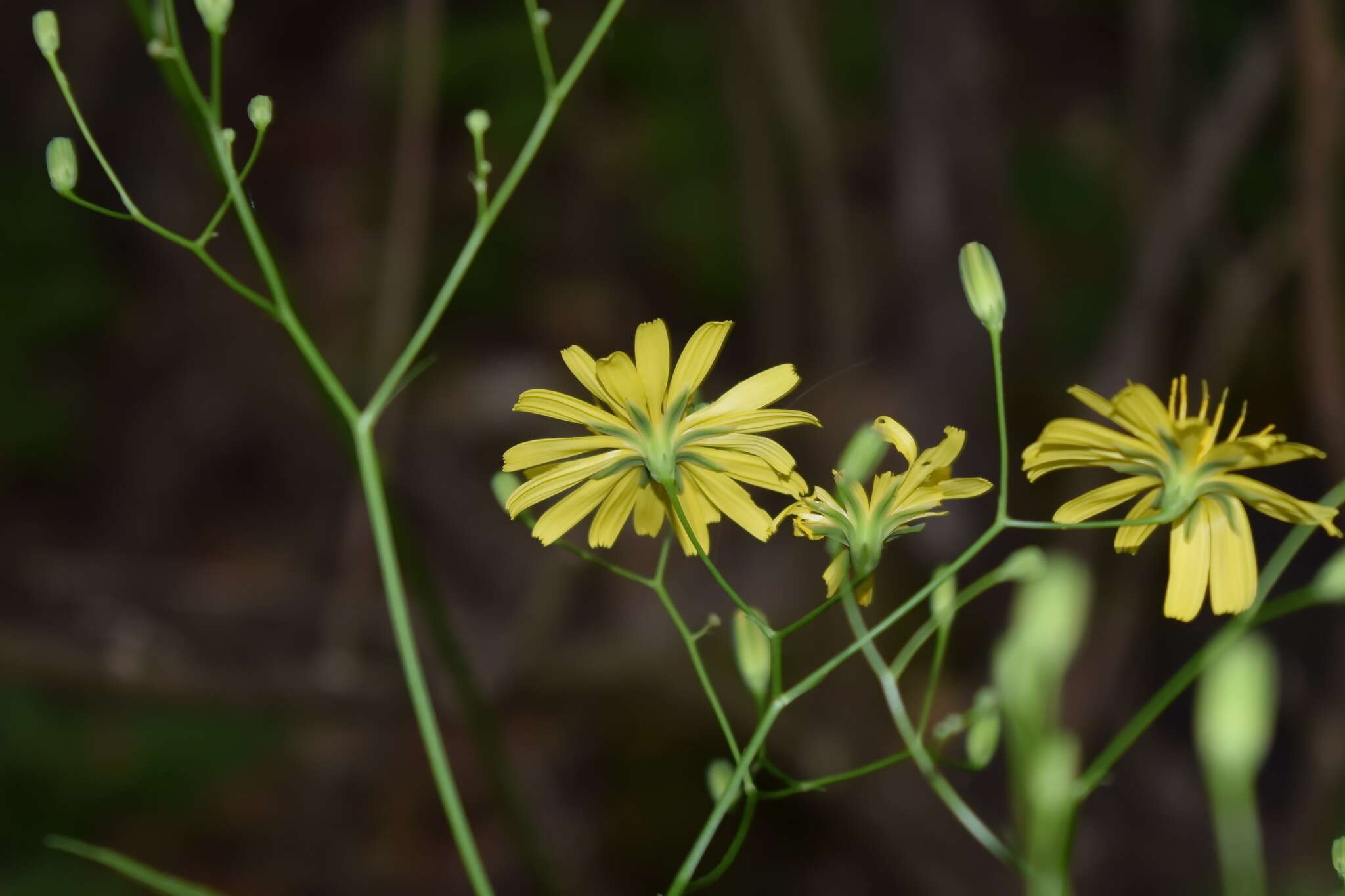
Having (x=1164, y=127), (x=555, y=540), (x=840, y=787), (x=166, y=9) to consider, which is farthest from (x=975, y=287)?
(x=1164, y=127)

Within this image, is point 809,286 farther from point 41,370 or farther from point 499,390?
point 41,370

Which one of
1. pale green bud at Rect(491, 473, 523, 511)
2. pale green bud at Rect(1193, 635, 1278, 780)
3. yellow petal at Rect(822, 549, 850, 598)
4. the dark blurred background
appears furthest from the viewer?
the dark blurred background

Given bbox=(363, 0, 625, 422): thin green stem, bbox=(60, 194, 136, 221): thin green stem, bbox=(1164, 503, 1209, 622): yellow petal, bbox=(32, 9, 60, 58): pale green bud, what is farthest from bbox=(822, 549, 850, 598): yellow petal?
bbox=(32, 9, 60, 58): pale green bud

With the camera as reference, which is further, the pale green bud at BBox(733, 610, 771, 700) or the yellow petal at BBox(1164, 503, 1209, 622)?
the pale green bud at BBox(733, 610, 771, 700)

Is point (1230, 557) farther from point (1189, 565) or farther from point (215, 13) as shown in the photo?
point (215, 13)

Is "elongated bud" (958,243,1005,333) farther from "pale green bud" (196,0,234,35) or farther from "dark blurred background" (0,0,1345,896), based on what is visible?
"dark blurred background" (0,0,1345,896)

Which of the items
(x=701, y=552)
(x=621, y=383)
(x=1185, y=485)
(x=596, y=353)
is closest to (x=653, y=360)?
(x=621, y=383)
